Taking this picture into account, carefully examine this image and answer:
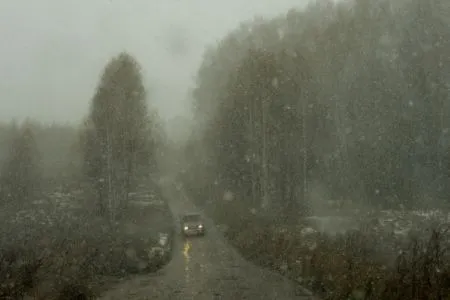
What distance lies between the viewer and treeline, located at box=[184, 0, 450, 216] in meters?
40.6

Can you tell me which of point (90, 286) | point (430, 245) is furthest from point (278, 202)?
point (430, 245)

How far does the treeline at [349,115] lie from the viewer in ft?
133

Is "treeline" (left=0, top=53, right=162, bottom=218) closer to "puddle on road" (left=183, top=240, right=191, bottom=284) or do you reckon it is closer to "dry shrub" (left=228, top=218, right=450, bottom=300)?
"puddle on road" (left=183, top=240, right=191, bottom=284)

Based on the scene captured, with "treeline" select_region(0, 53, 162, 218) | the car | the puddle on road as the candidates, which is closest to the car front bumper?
the car

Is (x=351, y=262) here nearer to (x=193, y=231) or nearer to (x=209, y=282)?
(x=209, y=282)

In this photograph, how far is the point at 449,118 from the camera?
145 feet

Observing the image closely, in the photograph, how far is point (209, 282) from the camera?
19.3 metres

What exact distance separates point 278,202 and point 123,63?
17.3 meters

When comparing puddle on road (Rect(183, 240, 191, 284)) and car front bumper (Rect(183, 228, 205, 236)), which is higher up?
car front bumper (Rect(183, 228, 205, 236))

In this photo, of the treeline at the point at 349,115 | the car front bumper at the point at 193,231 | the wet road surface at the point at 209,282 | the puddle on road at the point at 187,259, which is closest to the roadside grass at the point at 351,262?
the wet road surface at the point at 209,282

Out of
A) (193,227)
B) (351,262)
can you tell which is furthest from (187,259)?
(351,262)

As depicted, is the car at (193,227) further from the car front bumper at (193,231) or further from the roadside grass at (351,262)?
the roadside grass at (351,262)

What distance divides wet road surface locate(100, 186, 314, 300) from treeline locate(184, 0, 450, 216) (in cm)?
1432

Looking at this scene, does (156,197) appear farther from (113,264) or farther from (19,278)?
(19,278)
